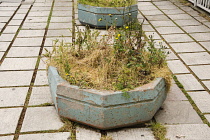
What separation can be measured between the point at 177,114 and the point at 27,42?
11.0ft

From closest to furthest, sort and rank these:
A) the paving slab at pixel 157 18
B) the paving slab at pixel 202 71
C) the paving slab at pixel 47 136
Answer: the paving slab at pixel 47 136 < the paving slab at pixel 202 71 < the paving slab at pixel 157 18

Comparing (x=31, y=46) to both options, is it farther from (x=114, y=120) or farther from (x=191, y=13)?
(x=191, y=13)

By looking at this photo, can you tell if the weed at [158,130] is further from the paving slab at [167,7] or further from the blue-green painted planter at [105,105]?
the paving slab at [167,7]

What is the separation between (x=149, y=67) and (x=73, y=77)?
0.91 m

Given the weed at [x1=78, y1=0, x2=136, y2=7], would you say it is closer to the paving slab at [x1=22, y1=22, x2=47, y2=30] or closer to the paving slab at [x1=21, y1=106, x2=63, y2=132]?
the paving slab at [x1=22, y1=22, x2=47, y2=30]

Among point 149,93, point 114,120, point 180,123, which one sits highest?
point 149,93

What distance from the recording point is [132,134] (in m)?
3.16

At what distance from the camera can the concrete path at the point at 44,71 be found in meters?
3.22

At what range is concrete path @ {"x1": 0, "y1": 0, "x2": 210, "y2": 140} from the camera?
3223 mm

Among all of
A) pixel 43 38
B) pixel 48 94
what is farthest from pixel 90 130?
pixel 43 38

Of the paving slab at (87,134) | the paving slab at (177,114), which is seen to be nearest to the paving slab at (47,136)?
the paving slab at (87,134)

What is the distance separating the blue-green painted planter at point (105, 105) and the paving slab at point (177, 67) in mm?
1465

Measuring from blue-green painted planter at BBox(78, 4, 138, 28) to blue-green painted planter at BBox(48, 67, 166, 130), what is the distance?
10.5 ft

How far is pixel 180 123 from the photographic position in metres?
3.36
